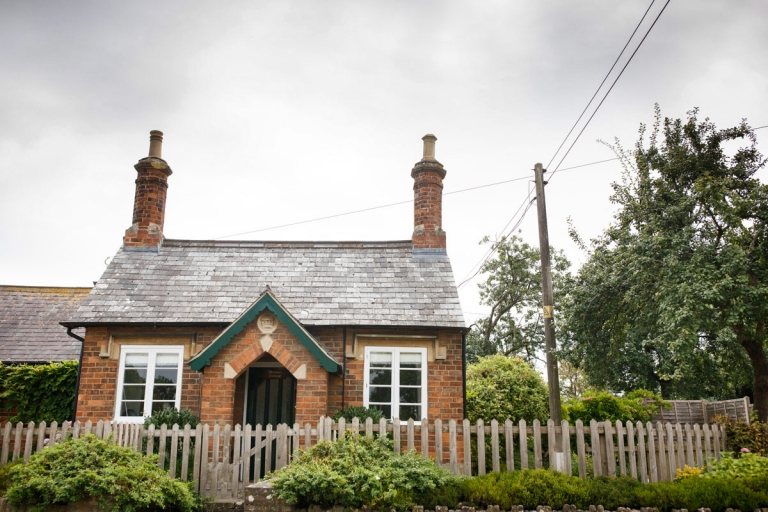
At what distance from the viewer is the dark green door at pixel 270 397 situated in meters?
13.6

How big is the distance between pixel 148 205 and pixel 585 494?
1293cm

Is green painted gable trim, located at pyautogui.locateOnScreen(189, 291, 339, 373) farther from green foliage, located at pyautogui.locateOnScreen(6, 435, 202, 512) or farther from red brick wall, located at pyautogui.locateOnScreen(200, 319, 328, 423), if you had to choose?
green foliage, located at pyautogui.locateOnScreen(6, 435, 202, 512)

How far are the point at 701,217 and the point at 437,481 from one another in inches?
399

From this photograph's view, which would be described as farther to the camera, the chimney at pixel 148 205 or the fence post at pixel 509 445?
the chimney at pixel 148 205

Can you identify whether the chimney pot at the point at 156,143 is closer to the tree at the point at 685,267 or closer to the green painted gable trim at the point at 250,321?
the green painted gable trim at the point at 250,321

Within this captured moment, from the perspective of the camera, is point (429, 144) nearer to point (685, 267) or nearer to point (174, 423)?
point (685, 267)

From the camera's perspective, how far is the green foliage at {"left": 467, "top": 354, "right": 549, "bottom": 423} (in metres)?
14.7

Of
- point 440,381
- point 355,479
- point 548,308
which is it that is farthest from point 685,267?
point 355,479

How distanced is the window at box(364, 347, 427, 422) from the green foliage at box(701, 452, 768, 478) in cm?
553

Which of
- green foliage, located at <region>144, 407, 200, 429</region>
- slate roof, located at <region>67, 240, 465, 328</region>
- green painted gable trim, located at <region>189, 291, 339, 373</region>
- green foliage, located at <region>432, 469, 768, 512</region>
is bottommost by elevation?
green foliage, located at <region>432, 469, 768, 512</region>

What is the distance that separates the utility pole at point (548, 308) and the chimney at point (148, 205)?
9.99 metres

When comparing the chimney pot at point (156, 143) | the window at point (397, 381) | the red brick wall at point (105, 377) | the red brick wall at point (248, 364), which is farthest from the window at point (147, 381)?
the chimney pot at point (156, 143)

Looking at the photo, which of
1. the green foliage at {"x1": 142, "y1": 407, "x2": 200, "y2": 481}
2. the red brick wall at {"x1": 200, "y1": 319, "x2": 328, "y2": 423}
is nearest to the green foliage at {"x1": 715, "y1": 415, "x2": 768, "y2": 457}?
the red brick wall at {"x1": 200, "y1": 319, "x2": 328, "y2": 423}

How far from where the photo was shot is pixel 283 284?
14.8 meters
